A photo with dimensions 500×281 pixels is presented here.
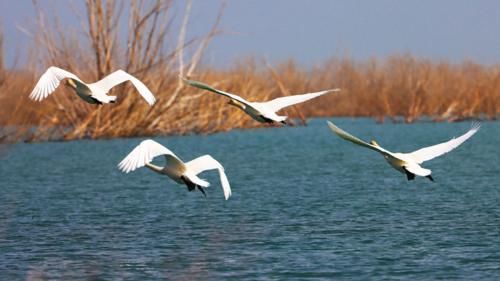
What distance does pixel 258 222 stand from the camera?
47.3 feet

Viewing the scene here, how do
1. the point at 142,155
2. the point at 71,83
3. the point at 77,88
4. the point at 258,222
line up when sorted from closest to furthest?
the point at 142,155 → the point at 77,88 → the point at 71,83 → the point at 258,222

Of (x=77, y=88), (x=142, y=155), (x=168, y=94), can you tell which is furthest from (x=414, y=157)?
(x=168, y=94)

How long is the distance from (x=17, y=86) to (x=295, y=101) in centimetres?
2271

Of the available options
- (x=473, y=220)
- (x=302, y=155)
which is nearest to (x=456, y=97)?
(x=302, y=155)

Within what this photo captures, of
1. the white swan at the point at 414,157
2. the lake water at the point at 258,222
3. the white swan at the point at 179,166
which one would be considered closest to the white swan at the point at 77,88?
the white swan at the point at 179,166

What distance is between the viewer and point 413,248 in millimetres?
11789

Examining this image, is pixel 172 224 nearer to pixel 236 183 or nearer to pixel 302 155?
pixel 236 183

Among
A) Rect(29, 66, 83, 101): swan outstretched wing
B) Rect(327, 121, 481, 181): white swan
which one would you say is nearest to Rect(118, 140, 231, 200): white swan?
Rect(29, 66, 83, 101): swan outstretched wing

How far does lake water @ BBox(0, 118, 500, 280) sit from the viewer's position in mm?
10867

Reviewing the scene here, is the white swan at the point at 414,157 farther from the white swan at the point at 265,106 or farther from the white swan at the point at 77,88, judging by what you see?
the white swan at the point at 77,88

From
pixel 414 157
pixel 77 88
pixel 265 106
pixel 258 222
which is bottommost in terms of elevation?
pixel 258 222

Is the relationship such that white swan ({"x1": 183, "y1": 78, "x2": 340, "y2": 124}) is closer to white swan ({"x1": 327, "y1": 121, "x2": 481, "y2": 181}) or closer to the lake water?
white swan ({"x1": 327, "y1": 121, "x2": 481, "y2": 181})

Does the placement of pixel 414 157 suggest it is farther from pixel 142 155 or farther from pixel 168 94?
pixel 168 94

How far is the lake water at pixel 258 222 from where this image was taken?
1087cm
